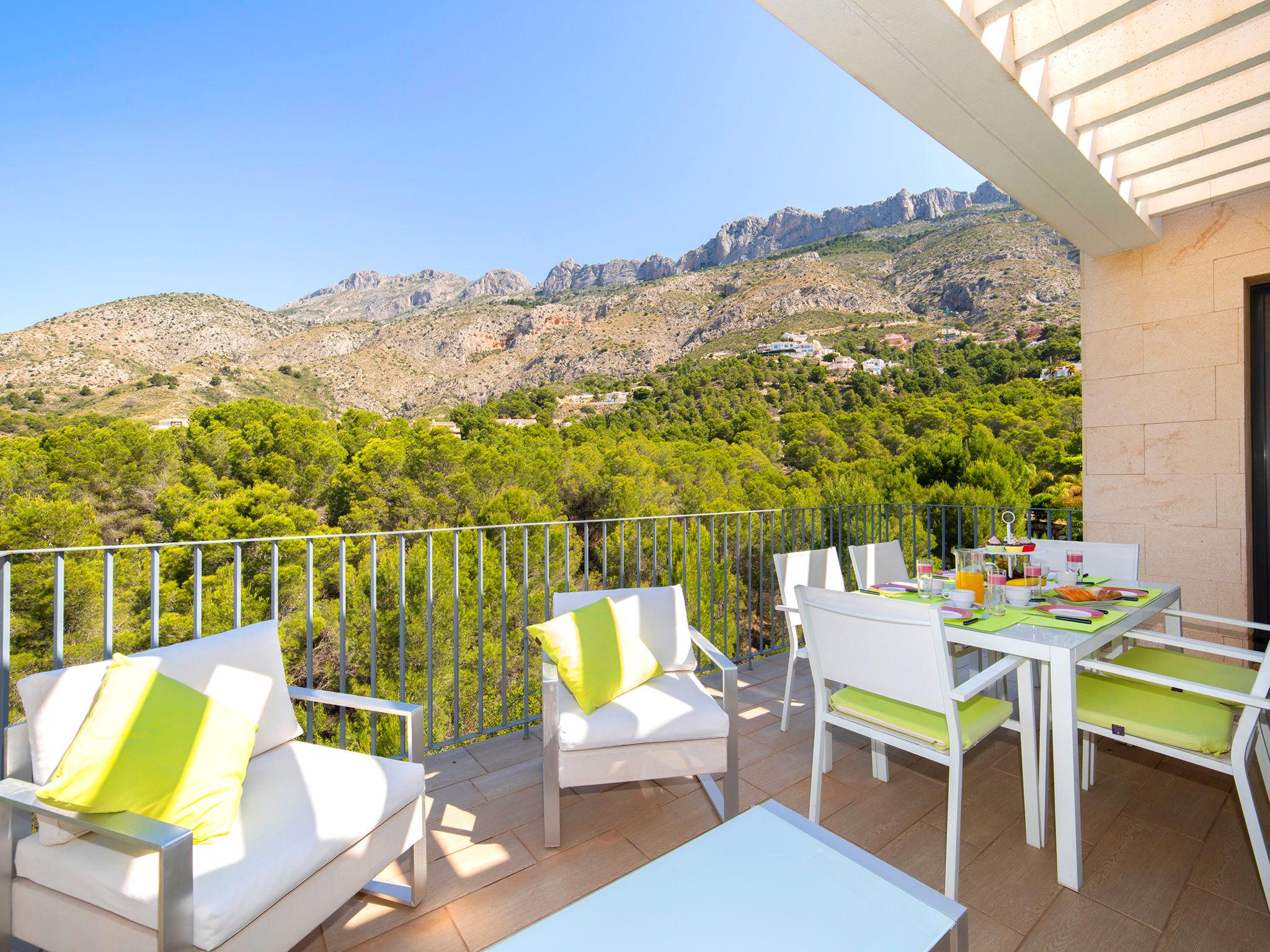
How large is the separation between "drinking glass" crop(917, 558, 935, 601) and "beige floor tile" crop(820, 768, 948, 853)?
2.27ft

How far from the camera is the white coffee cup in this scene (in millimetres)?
2203

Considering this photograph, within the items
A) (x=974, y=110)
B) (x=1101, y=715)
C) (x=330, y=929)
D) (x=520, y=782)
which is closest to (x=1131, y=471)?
(x=1101, y=715)

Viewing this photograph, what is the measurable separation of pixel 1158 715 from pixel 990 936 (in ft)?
2.79

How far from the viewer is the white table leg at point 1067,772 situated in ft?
5.23

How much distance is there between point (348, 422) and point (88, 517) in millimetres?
5007

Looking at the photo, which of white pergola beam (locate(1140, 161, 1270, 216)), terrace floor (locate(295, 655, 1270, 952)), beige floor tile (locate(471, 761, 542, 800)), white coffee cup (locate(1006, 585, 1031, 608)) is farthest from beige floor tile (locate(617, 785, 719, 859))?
white pergola beam (locate(1140, 161, 1270, 216))

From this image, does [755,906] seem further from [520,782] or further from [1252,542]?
[1252,542]

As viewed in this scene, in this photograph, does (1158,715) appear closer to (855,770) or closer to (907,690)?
(907,690)

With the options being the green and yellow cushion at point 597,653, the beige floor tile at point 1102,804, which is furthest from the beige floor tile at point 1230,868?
the green and yellow cushion at point 597,653

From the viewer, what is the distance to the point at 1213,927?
1.45 meters

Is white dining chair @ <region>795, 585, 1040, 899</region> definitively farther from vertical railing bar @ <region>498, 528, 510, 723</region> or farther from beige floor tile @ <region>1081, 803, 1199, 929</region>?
vertical railing bar @ <region>498, 528, 510, 723</region>

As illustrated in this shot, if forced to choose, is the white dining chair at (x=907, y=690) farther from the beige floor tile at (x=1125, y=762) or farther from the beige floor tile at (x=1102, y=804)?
the beige floor tile at (x=1125, y=762)

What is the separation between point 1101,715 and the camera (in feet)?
5.83

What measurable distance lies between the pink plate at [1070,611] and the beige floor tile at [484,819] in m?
1.81
